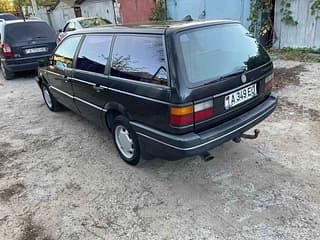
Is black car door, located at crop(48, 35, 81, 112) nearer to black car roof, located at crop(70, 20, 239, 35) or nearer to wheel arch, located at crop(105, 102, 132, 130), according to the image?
black car roof, located at crop(70, 20, 239, 35)

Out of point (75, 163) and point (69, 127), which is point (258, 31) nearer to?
point (69, 127)

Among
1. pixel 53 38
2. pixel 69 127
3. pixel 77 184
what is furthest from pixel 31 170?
pixel 53 38

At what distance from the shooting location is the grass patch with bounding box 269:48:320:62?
7000mm

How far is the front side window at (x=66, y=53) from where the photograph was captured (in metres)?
3.93

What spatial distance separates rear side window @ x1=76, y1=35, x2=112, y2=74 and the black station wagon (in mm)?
13

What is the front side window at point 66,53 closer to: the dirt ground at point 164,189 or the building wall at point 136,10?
the dirt ground at point 164,189

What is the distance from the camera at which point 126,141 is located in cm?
328

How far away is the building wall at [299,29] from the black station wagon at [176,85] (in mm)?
5252

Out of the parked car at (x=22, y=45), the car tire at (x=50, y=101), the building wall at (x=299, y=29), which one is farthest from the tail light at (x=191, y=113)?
the parked car at (x=22, y=45)

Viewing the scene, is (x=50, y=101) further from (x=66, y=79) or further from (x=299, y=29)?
(x=299, y=29)

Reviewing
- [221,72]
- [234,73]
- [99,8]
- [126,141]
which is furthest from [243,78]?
[99,8]

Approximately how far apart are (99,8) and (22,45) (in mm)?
9262

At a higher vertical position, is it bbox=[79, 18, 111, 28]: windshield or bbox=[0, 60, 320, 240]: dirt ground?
bbox=[79, 18, 111, 28]: windshield

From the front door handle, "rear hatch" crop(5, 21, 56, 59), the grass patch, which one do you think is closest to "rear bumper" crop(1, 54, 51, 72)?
"rear hatch" crop(5, 21, 56, 59)
